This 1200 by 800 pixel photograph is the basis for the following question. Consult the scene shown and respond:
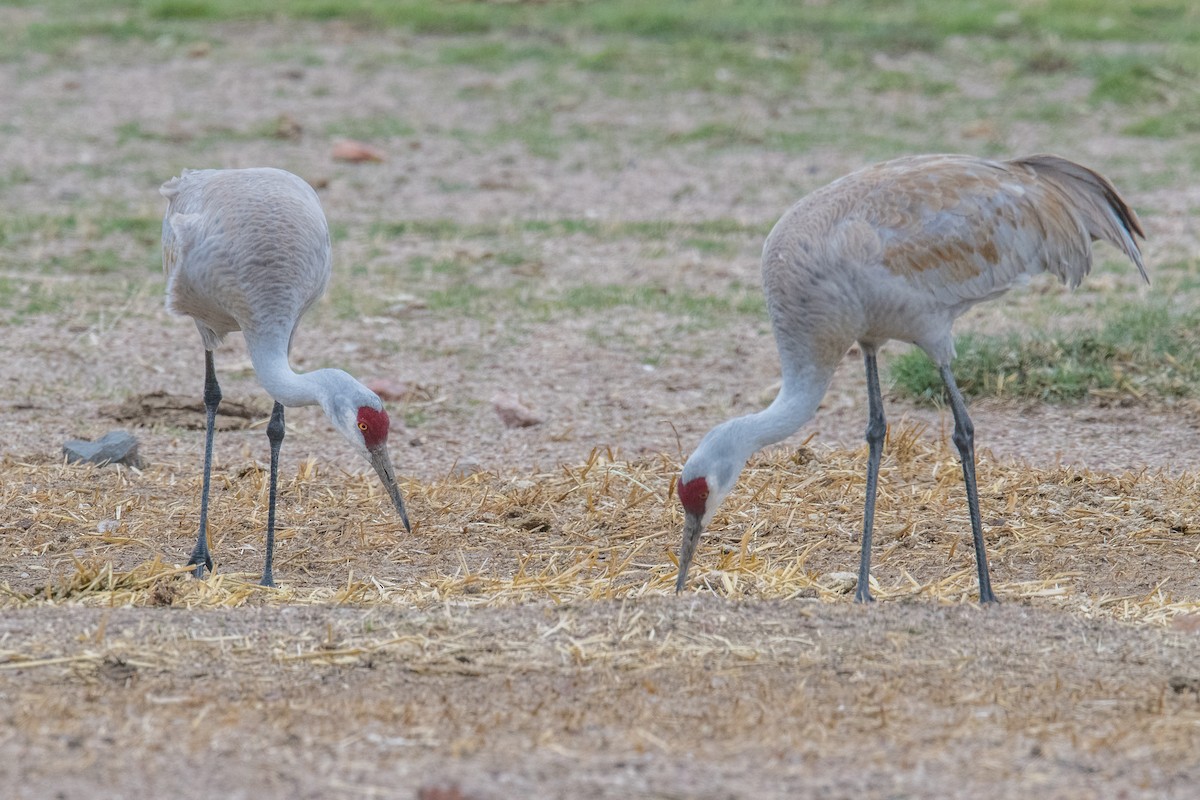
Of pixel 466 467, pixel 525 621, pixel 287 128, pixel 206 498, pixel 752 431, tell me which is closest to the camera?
pixel 525 621

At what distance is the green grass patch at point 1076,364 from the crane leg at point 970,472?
223cm

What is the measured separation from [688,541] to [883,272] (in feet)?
3.57

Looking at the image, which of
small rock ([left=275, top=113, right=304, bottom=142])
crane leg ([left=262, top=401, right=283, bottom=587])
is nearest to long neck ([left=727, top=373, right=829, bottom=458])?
crane leg ([left=262, top=401, right=283, bottom=587])

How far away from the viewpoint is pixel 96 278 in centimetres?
945

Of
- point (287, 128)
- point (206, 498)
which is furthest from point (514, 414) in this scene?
point (287, 128)

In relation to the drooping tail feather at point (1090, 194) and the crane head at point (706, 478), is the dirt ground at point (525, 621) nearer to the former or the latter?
the crane head at point (706, 478)

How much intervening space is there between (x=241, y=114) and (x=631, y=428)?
691 centimetres

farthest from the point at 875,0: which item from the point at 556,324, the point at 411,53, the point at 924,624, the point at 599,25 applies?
the point at 924,624

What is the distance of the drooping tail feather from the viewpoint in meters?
6.01

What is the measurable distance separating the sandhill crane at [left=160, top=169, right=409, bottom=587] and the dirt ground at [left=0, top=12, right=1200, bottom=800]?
432 mm

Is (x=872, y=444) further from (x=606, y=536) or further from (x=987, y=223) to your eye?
(x=606, y=536)

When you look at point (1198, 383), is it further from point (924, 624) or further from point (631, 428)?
point (924, 624)

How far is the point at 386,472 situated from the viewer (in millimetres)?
5645

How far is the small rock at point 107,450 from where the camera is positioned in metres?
6.73
